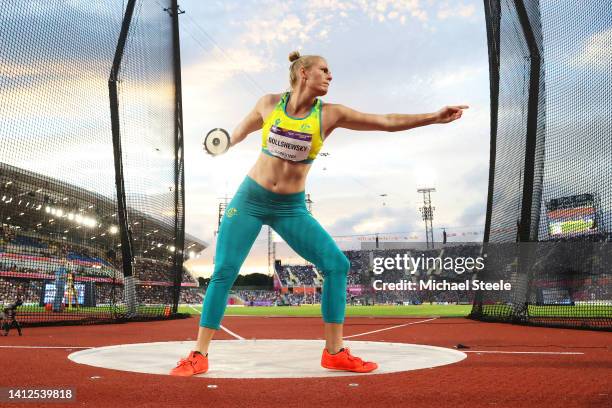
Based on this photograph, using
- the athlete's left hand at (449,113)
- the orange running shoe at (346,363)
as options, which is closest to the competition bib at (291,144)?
the athlete's left hand at (449,113)

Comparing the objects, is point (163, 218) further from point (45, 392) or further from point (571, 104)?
point (45, 392)

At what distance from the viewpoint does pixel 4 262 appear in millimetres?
29609

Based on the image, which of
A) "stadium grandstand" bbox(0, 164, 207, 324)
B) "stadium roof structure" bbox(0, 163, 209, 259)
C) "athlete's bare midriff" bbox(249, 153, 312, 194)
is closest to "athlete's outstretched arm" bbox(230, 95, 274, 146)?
"athlete's bare midriff" bbox(249, 153, 312, 194)

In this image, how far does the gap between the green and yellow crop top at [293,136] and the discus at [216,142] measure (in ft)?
1.17

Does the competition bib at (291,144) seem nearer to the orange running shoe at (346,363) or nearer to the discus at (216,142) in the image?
the discus at (216,142)

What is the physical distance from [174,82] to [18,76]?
3.90 meters

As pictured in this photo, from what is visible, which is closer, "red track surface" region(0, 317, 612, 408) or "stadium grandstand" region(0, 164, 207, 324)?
"red track surface" region(0, 317, 612, 408)

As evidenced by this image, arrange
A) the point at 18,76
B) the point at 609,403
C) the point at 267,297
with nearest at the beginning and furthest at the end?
1. the point at 609,403
2. the point at 18,76
3. the point at 267,297

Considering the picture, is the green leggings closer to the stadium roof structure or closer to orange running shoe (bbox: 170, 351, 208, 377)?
orange running shoe (bbox: 170, 351, 208, 377)

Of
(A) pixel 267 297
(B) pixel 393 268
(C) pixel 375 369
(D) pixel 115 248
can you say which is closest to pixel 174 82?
(D) pixel 115 248

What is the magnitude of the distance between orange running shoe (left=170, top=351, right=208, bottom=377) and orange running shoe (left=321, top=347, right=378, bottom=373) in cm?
75

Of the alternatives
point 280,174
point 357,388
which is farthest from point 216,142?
point 357,388

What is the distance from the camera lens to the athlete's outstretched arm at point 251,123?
3572 millimetres

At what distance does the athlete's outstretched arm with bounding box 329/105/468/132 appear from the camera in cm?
326
